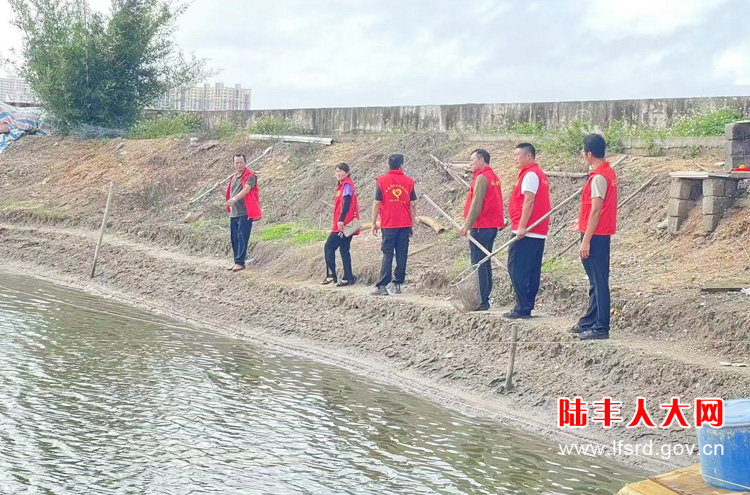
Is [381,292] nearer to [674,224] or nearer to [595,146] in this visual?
[674,224]

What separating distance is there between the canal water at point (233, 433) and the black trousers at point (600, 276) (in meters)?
1.48

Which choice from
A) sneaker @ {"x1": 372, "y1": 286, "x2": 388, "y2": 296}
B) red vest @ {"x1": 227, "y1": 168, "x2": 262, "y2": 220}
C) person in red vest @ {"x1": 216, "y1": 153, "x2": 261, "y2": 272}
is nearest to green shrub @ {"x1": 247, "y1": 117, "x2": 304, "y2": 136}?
person in red vest @ {"x1": 216, "y1": 153, "x2": 261, "y2": 272}

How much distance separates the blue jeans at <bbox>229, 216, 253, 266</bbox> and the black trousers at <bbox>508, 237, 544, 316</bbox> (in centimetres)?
518

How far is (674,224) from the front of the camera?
11094mm

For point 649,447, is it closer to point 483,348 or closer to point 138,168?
point 483,348

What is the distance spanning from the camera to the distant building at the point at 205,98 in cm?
2661

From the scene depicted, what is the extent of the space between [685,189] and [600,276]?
9.13 ft

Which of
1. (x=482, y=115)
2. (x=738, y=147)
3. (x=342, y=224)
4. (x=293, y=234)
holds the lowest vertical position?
(x=293, y=234)

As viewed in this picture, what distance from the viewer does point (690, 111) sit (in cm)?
1397

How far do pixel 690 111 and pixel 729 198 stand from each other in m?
3.57

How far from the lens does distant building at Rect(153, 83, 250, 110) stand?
26609 millimetres

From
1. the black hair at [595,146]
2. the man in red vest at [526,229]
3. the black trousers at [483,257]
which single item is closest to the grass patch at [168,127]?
the black trousers at [483,257]

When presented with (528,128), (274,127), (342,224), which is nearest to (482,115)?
(528,128)

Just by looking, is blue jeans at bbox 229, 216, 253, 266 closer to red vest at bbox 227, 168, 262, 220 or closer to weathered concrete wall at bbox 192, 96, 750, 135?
red vest at bbox 227, 168, 262, 220
